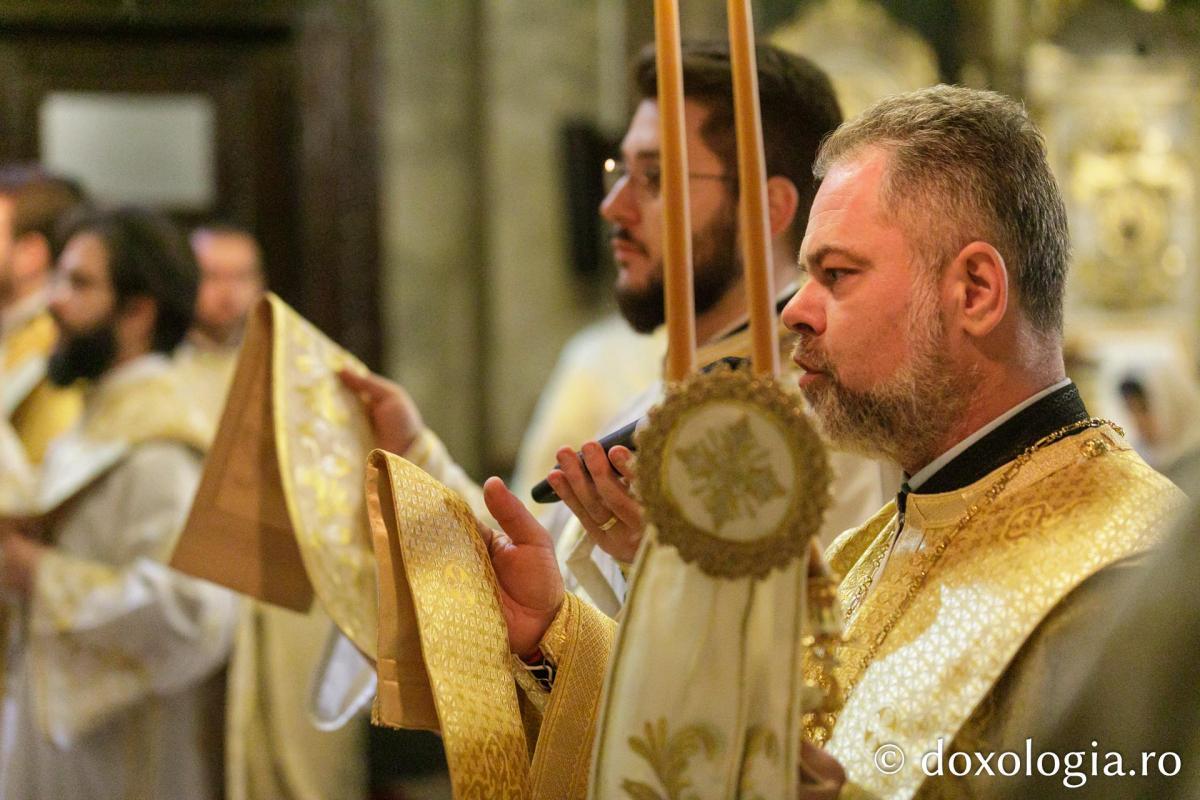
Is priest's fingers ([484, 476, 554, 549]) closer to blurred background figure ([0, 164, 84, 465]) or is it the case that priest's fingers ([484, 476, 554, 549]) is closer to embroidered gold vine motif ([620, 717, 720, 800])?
embroidered gold vine motif ([620, 717, 720, 800])

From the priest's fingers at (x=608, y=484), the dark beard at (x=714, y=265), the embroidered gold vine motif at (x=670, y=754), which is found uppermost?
the dark beard at (x=714, y=265)

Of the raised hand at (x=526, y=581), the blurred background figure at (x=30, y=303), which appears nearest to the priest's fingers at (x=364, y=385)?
the raised hand at (x=526, y=581)

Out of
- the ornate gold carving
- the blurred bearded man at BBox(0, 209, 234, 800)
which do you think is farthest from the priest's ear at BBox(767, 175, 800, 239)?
the ornate gold carving

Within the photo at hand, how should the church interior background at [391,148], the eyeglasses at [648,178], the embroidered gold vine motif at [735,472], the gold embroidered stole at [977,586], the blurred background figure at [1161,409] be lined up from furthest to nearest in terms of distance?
1. the church interior background at [391,148]
2. the blurred background figure at [1161,409]
3. the eyeglasses at [648,178]
4. the gold embroidered stole at [977,586]
5. the embroidered gold vine motif at [735,472]

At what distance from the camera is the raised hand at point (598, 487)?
1745 mm

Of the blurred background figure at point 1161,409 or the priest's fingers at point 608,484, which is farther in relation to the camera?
the blurred background figure at point 1161,409

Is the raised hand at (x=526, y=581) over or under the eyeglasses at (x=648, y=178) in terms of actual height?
under

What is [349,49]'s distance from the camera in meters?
7.18

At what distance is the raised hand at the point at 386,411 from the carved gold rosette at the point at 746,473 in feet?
4.09

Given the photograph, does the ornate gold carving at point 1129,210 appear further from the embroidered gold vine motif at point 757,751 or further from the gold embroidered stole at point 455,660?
A: the embroidered gold vine motif at point 757,751

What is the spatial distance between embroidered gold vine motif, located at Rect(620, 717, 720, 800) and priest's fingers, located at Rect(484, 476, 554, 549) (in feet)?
1.54

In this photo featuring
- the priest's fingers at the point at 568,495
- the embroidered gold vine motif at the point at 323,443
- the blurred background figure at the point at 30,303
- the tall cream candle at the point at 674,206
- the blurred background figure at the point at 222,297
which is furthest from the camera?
the blurred background figure at the point at 222,297

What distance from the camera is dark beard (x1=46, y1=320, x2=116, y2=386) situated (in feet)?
12.6

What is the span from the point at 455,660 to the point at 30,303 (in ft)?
12.2
